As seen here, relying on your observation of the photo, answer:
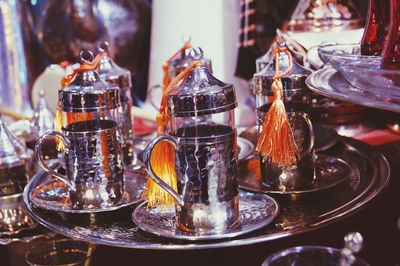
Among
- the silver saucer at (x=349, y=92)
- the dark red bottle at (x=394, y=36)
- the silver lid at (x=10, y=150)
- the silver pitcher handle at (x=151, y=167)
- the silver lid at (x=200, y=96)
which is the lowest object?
the silver lid at (x=10, y=150)

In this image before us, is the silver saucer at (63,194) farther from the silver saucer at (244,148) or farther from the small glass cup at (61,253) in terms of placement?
the silver saucer at (244,148)

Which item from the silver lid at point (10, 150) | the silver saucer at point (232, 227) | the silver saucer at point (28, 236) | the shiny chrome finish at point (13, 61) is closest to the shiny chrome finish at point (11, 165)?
the silver lid at point (10, 150)

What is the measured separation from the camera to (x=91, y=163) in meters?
0.74

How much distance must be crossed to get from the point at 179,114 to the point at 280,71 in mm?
193

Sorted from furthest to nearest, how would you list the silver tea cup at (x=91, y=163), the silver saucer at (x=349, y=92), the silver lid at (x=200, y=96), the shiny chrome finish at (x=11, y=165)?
the shiny chrome finish at (x=11, y=165), the silver tea cup at (x=91, y=163), the silver lid at (x=200, y=96), the silver saucer at (x=349, y=92)

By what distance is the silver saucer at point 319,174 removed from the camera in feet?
2.49

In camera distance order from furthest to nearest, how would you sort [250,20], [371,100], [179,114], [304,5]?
[250,20]
[304,5]
[179,114]
[371,100]

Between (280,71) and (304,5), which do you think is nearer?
(280,71)

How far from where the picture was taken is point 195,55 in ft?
2.34

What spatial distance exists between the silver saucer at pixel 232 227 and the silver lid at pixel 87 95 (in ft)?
0.46

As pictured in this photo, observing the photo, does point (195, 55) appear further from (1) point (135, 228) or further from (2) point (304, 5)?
(2) point (304, 5)

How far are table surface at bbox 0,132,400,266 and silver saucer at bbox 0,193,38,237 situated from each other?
0.15ft

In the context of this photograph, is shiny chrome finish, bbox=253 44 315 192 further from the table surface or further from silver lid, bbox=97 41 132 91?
silver lid, bbox=97 41 132 91

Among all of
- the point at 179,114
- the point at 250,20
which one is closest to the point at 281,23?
the point at 250,20
